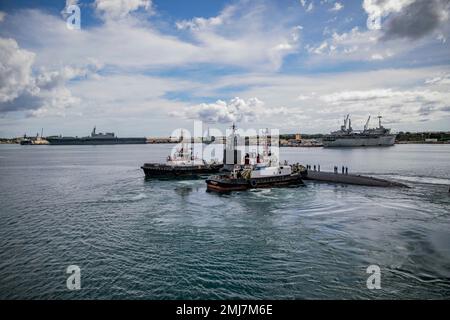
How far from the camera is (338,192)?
40.0 meters

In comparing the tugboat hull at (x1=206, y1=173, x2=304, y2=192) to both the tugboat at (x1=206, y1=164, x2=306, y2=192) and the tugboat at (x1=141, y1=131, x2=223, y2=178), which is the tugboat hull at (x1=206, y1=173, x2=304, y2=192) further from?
the tugboat at (x1=141, y1=131, x2=223, y2=178)

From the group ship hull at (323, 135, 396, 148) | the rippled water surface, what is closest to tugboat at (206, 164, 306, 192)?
the rippled water surface

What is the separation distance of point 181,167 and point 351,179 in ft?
99.9

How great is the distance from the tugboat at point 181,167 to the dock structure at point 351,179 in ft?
65.4

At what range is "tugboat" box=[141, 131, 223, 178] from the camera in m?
57.8

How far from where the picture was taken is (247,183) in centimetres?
4300

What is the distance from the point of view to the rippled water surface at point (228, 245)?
14.8 m

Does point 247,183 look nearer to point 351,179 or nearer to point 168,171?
point 351,179

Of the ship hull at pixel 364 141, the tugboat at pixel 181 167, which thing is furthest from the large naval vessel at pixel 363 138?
the tugboat at pixel 181 167

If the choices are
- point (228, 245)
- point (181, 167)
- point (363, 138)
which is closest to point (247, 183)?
point (181, 167)

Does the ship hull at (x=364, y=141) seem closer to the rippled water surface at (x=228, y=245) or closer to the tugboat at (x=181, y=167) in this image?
the tugboat at (x=181, y=167)

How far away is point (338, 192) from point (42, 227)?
33.7m
